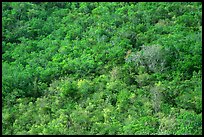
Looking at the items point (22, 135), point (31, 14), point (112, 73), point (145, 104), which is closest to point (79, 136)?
point (22, 135)

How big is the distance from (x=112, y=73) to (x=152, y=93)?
1.79 meters

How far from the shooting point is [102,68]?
15.9 metres

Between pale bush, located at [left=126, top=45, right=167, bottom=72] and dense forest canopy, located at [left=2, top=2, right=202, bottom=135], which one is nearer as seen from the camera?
dense forest canopy, located at [left=2, top=2, right=202, bottom=135]

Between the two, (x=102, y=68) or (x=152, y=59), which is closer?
(x=152, y=59)

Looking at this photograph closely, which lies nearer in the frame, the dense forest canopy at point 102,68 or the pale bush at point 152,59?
the dense forest canopy at point 102,68

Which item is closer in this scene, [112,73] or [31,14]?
[112,73]

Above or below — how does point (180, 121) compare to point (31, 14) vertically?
below

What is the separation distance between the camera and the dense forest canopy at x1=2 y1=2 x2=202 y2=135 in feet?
43.7

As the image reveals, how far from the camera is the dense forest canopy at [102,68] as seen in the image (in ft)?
43.7

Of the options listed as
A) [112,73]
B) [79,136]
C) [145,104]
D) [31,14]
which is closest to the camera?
[79,136]

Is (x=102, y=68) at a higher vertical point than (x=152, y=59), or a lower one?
lower

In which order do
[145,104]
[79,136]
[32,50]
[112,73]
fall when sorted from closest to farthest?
[79,136] < [145,104] < [112,73] < [32,50]

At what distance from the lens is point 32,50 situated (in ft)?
56.1

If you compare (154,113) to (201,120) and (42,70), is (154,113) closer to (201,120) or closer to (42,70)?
(201,120)
